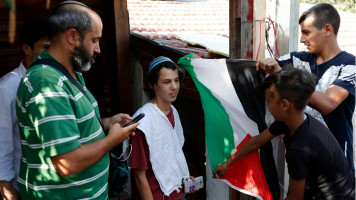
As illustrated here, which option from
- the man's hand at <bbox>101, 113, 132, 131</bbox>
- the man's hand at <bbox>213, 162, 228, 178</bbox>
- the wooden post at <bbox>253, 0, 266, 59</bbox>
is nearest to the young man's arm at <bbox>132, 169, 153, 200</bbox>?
the man's hand at <bbox>101, 113, 132, 131</bbox>

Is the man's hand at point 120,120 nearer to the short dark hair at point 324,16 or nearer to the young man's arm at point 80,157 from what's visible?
the young man's arm at point 80,157

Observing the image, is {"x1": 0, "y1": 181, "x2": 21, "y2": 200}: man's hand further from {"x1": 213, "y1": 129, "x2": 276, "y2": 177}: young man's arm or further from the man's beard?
{"x1": 213, "y1": 129, "x2": 276, "y2": 177}: young man's arm

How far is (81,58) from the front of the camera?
211 cm

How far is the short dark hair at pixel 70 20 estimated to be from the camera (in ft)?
6.59

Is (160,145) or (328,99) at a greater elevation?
(328,99)

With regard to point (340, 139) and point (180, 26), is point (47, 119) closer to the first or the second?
point (340, 139)

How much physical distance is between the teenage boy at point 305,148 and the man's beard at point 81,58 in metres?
1.27

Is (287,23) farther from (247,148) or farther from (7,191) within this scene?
(7,191)

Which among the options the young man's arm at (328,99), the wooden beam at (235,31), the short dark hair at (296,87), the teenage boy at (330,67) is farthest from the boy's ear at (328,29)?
the wooden beam at (235,31)

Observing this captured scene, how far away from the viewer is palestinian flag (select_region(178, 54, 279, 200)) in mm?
2904

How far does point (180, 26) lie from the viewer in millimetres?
6703

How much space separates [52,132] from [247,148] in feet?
5.65

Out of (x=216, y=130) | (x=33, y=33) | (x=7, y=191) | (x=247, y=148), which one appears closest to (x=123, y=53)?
(x=33, y=33)

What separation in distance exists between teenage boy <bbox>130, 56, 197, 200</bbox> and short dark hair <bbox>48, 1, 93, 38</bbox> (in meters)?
1.01
